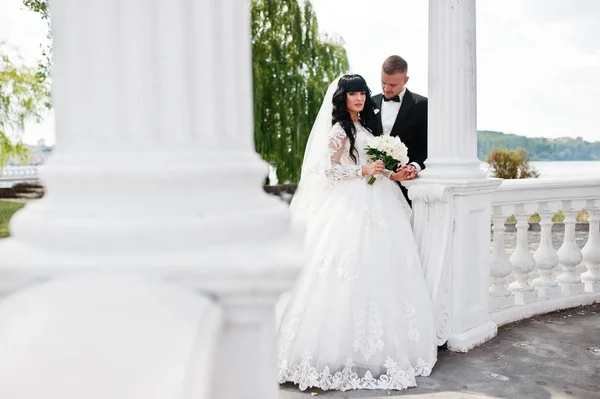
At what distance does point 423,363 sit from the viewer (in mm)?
3391

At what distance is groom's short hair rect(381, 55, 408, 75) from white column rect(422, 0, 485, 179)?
1.06 ft

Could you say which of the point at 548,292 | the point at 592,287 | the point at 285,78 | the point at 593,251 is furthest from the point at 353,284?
the point at 285,78

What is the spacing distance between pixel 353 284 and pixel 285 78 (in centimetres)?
1192

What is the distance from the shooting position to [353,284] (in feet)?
11.1

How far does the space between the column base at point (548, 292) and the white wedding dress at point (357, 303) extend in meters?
1.59

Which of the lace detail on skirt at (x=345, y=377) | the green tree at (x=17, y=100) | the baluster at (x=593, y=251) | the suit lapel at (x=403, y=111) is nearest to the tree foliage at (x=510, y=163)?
the baluster at (x=593, y=251)

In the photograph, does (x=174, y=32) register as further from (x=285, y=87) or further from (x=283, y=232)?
(x=285, y=87)

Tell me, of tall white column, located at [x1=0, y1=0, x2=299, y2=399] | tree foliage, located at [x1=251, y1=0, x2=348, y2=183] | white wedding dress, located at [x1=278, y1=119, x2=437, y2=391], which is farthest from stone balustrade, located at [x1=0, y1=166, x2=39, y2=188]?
tall white column, located at [x1=0, y1=0, x2=299, y2=399]

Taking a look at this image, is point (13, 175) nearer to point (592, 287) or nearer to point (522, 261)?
point (522, 261)

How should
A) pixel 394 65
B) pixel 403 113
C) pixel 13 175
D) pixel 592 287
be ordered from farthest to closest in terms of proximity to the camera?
1. pixel 13 175
2. pixel 592 287
3. pixel 403 113
4. pixel 394 65

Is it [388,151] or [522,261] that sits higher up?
[388,151]

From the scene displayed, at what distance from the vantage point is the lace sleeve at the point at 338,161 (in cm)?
378

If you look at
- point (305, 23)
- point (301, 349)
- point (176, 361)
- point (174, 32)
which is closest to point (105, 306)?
point (176, 361)

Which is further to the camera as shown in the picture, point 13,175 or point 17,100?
point 17,100
